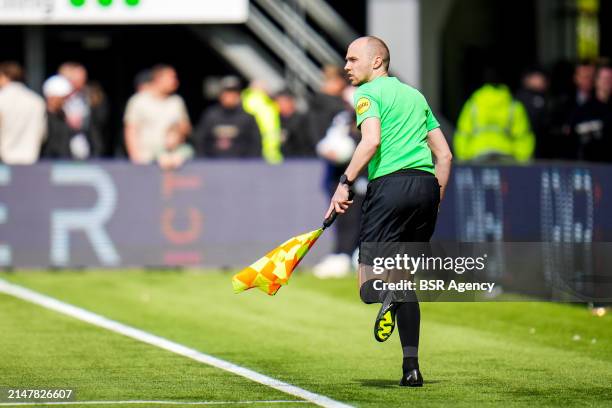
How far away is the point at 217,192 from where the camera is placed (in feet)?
58.8

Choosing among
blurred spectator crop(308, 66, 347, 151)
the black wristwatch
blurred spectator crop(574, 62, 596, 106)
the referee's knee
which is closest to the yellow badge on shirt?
the black wristwatch

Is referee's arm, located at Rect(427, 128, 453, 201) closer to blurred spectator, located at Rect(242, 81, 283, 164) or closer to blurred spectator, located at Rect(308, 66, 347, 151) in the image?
blurred spectator, located at Rect(308, 66, 347, 151)

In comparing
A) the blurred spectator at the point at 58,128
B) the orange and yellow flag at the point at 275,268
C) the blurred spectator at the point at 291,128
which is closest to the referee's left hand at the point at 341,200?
the orange and yellow flag at the point at 275,268

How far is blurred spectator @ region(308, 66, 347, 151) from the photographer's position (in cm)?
1769

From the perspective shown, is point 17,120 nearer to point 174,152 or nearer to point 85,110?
point 174,152

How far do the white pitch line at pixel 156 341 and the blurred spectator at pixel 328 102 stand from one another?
154 inches

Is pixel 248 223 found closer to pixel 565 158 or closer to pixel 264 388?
pixel 565 158

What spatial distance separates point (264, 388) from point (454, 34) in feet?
63.4

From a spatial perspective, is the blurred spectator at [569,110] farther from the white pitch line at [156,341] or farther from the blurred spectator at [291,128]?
the white pitch line at [156,341]

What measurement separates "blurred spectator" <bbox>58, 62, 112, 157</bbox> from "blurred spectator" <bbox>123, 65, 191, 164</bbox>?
0.77 m

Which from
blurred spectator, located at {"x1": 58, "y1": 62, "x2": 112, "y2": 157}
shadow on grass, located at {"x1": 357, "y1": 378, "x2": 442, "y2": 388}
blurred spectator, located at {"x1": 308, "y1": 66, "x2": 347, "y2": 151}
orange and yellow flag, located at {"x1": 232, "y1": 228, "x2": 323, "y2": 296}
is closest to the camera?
orange and yellow flag, located at {"x1": 232, "y1": 228, "x2": 323, "y2": 296}

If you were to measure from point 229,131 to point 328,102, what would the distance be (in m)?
1.57

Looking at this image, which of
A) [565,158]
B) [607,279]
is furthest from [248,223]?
[607,279]

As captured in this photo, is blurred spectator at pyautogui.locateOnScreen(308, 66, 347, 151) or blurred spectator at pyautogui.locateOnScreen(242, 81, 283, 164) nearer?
blurred spectator at pyautogui.locateOnScreen(308, 66, 347, 151)
